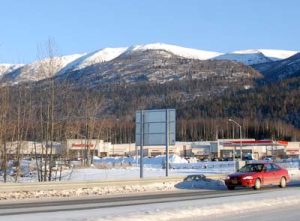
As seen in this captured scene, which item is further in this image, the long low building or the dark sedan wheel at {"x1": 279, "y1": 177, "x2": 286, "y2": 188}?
the long low building

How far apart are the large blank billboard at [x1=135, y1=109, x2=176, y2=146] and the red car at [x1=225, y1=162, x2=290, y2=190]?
8.28 meters

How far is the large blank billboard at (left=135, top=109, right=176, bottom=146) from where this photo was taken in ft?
137

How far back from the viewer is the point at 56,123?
4191cm

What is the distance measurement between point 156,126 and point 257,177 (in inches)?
414

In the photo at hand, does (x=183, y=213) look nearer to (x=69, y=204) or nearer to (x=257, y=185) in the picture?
(x=69, y=204)

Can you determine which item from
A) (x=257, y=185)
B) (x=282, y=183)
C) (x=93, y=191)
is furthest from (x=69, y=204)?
(x=282, y=183)

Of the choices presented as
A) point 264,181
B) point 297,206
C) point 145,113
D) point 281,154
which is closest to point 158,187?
point 264,181

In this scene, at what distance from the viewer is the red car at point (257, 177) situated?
3319cm

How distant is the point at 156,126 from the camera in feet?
138

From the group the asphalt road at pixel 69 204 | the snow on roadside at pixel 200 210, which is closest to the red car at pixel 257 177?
the asphalt road at pixel 69 204

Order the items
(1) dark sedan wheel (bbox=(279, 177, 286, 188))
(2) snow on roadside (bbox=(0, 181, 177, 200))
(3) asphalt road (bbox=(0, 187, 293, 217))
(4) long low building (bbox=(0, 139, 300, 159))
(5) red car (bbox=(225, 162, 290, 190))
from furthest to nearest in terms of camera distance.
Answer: (4) long low building (bbox=(0, 139, 300, 159)) → (1) dark sedan wheel (bbox=(279, 177, 286, 188)) → (5) red car (bbox=(225, 162, 290, 190)) → (2) snow on roadside (bbox=(0, 181, 177, 200)) → (3) asphalt road (bbox=(0, 187, 293, 217))

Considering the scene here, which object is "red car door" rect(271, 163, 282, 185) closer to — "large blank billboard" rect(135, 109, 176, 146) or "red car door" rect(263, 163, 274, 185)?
"red car door" rect(263, 163, 274, 185)

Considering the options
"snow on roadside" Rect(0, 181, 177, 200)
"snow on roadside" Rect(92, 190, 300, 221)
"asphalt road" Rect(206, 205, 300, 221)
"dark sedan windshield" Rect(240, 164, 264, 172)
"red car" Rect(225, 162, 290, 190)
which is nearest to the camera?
"snow on roadside" Rect(92, 190, 300, 221)

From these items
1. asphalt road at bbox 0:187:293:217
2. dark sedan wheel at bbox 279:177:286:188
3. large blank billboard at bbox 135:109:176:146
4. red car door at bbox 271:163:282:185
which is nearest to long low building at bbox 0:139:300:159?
large blank billboard at bbox 135:109:176:146
